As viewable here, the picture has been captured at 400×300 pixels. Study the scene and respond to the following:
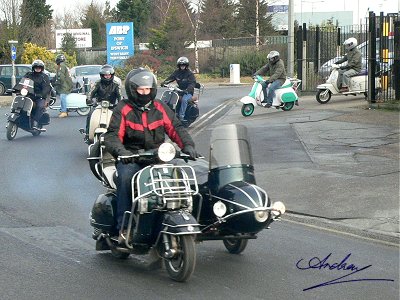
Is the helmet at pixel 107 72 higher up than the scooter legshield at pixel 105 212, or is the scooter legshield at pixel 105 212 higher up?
the helmet at pixel 107 72

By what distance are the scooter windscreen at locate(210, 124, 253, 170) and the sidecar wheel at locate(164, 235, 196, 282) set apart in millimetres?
989

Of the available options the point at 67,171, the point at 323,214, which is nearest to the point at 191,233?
the point at 323,214

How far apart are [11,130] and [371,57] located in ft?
30.4

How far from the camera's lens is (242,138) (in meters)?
8.27

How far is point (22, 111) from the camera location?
2070cm

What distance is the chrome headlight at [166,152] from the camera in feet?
24.4

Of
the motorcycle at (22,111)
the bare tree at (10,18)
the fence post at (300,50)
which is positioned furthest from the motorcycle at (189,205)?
the bare tree at (10,18)

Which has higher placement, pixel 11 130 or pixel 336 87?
pixel 336 87

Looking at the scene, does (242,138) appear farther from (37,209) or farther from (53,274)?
(37,209)

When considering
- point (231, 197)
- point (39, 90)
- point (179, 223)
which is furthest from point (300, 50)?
point (179, 223)

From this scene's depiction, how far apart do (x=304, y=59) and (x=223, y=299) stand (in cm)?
2263

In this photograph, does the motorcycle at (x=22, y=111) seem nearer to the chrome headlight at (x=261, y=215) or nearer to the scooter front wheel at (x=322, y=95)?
the scooter front wheel at (x=322, y=95)

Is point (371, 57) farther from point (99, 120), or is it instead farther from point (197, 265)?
point (197, 265)
